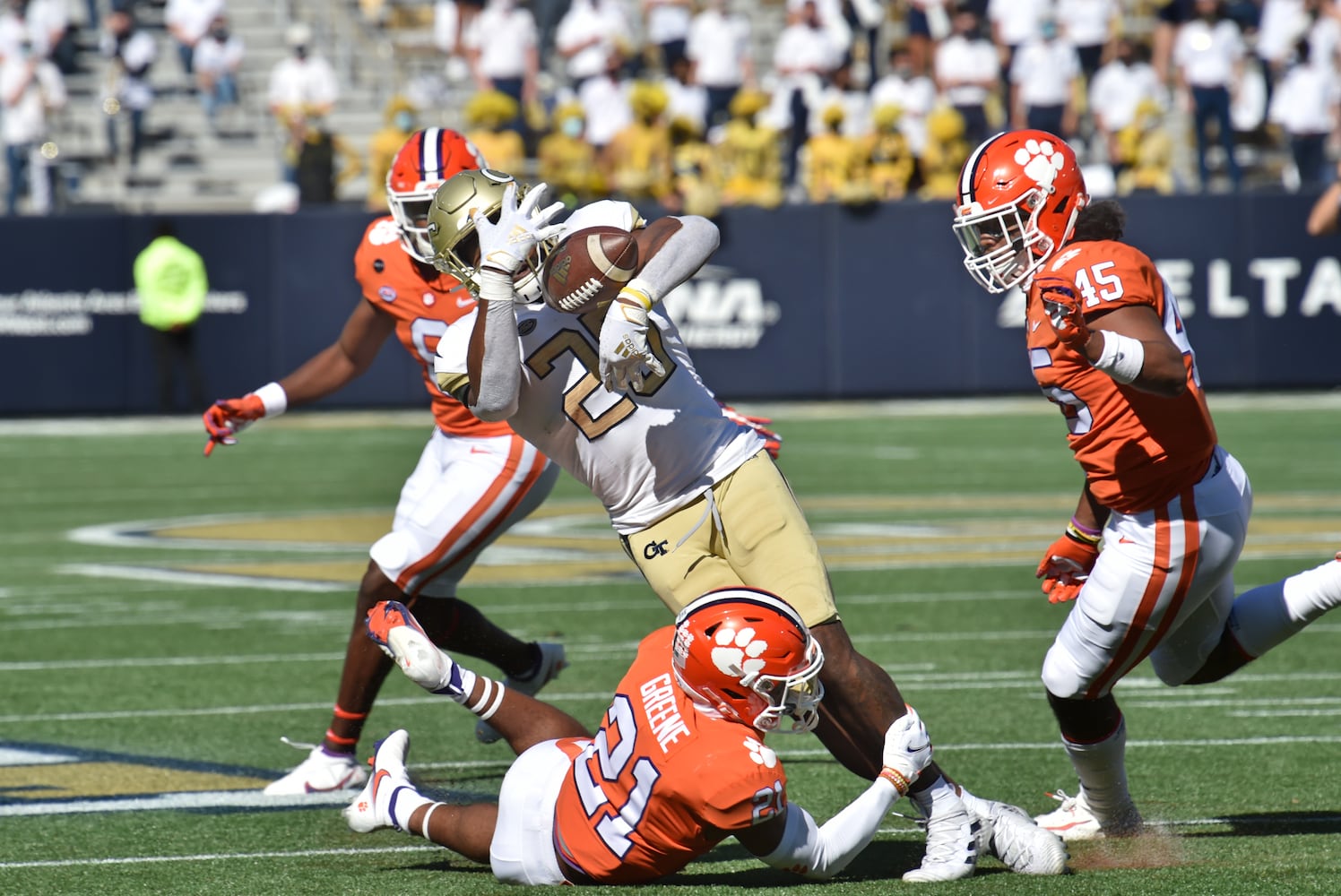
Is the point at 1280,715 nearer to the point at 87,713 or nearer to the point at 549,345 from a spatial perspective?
the point at 549,345

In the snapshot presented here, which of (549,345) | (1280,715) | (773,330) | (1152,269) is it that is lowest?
(773,330)

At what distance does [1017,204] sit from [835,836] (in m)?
1.65

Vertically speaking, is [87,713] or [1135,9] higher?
[1135,9]

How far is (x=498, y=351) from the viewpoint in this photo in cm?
475

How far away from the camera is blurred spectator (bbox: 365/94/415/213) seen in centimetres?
1958

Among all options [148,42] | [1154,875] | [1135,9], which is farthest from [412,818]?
[1135,9]

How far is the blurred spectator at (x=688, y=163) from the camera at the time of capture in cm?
2005

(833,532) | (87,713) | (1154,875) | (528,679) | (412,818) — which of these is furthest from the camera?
(833,532)

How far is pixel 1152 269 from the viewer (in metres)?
4.81

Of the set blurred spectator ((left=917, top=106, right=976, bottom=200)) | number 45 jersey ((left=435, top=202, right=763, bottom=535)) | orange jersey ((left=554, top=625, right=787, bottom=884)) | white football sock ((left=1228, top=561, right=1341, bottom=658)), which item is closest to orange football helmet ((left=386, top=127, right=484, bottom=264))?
number 45 jersey ((left=435, top=202, right=763, bottom=535))

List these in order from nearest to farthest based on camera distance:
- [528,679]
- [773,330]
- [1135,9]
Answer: [528,679] < [773,330] < [1135,9]

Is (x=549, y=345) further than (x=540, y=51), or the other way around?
(x=540, y=51)

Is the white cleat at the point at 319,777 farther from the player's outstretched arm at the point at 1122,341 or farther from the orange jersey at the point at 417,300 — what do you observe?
the player's outstretched arm at the point at 1122,341

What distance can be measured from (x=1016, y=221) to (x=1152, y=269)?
0.36 meters
